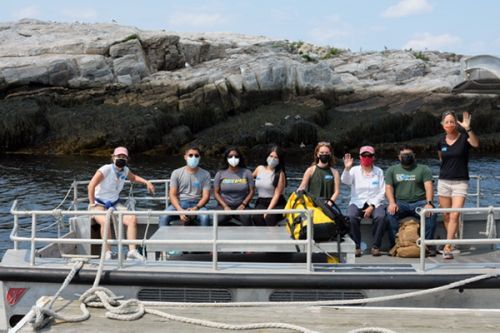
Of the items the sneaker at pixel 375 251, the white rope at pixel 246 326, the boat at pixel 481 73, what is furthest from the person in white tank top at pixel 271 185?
the white rope at pixel 246 326

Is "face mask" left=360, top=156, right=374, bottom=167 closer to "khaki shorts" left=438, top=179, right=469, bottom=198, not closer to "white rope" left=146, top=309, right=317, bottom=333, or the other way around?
"khaki shorts" left=438, top=179, right=469, bottom=198

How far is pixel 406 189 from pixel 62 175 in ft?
73.2

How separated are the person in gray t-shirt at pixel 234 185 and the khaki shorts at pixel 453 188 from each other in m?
2.82

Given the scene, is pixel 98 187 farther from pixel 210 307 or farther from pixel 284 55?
pixel 284 55

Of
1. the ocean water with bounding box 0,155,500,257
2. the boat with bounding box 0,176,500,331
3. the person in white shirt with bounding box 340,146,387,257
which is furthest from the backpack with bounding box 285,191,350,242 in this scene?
the ocean water with bounding box 0,155,500,257

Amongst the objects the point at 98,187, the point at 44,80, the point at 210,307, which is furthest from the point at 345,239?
the point at 44,80

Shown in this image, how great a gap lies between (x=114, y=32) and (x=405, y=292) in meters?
46.5

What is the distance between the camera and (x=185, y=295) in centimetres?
789

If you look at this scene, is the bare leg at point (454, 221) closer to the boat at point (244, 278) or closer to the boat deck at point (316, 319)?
the boat at point (244, 278)

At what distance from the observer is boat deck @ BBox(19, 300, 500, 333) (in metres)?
6.64

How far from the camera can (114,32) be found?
2002 inches

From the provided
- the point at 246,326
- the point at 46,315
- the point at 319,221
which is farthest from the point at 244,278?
the point at 46,315

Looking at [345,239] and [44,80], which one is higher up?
[44,80]

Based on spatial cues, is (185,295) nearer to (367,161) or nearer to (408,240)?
(408,240)
